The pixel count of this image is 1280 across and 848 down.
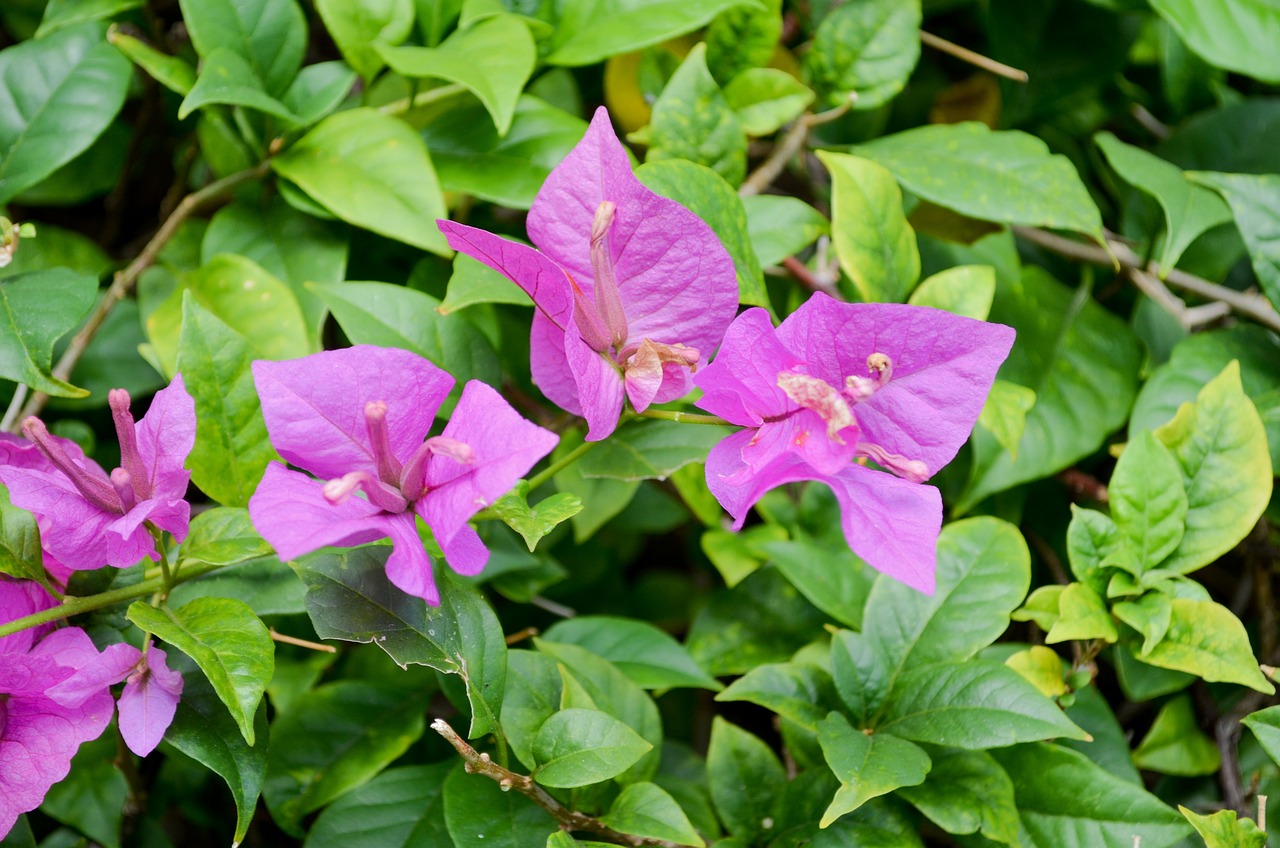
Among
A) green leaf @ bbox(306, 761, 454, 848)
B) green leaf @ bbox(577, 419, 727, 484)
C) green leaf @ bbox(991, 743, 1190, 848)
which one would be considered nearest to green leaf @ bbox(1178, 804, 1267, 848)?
green leaf @ bbox(991, 743, 1190, 848)

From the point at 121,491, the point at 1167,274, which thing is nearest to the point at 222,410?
the point at 121,491

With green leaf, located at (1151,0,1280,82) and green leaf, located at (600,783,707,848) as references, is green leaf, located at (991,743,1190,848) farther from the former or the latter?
green leaf, located at (1151,0,1280,82)

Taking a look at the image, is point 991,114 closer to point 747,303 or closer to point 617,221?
point 747,303

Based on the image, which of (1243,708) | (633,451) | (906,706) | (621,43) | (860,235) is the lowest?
(1243,708)

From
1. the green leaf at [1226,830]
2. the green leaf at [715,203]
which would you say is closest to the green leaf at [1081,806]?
the green leaf at [1226,830]

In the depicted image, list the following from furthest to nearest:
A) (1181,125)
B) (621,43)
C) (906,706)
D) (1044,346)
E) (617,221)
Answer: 1. (1181,125)
2. (1044,346)
3. (621,43)
4. (906,706)
5. (617,221)

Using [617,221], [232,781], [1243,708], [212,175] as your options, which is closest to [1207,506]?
[1243,708]
